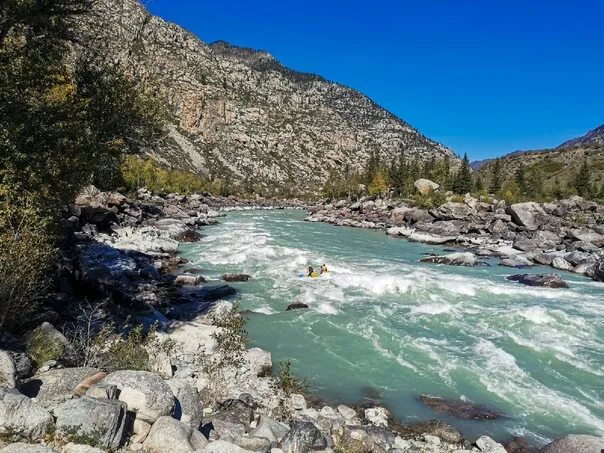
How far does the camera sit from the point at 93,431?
6.30 m

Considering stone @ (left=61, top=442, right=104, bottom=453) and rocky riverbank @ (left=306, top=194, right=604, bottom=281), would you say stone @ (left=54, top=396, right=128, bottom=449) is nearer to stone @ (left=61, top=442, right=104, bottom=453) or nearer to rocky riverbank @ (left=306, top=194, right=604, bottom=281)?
stone @ (left=61, top=442, right=104, bottom=453)

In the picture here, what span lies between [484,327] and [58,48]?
62.4 feet

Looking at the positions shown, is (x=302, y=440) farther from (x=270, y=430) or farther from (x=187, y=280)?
(x=187, y=280)

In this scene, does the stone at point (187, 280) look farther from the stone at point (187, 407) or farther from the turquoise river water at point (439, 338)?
the stone at point (187, 407)

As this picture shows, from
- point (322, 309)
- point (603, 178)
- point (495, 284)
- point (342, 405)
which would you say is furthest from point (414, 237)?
point (603, 178)

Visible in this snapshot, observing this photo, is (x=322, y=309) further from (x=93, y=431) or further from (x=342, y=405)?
(x=93, y=431)

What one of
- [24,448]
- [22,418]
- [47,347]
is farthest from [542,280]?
[24,448]

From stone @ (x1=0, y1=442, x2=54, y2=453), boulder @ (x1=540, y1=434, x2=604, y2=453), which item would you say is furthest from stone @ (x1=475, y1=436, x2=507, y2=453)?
stone @ (x1=0, y1=442, x2=54, y2=453)

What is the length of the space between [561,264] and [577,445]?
94.1ft

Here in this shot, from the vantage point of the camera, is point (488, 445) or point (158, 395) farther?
point (488, 445)

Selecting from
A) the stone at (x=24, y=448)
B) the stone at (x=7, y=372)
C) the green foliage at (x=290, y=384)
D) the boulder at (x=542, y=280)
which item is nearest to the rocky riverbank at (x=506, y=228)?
the boulder at (x=542, y=280)

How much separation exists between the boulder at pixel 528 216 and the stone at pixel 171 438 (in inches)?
2227

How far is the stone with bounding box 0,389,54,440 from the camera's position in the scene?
5.93m

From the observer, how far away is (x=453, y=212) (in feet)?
220
